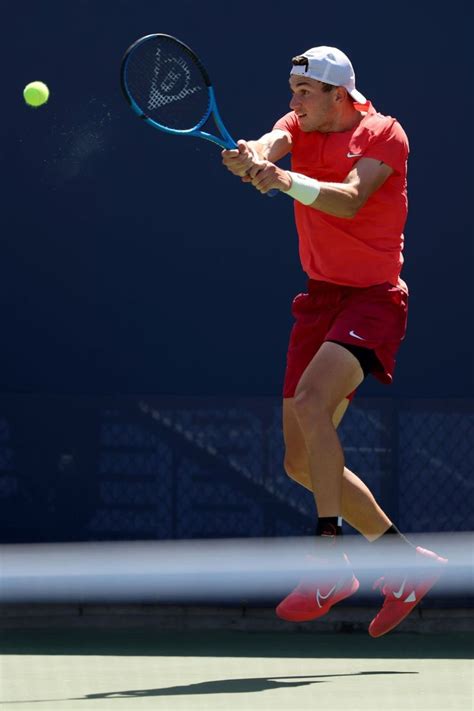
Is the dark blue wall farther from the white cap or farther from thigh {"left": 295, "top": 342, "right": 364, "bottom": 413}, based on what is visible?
thigh {"left": 295, "top": 342, "right": 364, "bottom": 413}

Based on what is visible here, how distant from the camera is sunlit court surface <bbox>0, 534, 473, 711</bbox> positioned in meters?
5.33

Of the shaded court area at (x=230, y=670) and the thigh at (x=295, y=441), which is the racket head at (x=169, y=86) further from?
the shaded court area at (x=230, y=670)

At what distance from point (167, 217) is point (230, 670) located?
232 centimetres

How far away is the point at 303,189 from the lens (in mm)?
5438

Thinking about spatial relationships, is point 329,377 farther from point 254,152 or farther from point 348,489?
point 254,152

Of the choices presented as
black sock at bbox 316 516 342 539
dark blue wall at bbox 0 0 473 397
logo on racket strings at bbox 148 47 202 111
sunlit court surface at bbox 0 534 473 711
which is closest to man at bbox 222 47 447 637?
black sock at bbox 316 516 342 539

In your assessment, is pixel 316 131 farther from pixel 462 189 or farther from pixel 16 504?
pixel 16 504

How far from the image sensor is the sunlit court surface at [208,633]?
17.5 ft

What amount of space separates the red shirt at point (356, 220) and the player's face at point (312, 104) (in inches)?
2.1

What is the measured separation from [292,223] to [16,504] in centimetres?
164

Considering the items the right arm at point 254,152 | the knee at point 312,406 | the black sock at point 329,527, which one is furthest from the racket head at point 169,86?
the black sock at point 329,527

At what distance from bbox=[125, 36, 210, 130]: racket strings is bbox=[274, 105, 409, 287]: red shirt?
0.30 meters

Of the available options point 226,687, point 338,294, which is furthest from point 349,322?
point 226,687

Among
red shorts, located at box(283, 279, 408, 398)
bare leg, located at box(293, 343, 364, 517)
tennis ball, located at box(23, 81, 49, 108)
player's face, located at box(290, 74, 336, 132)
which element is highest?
tennis ball, located at box(23, 81, 49, 108)
